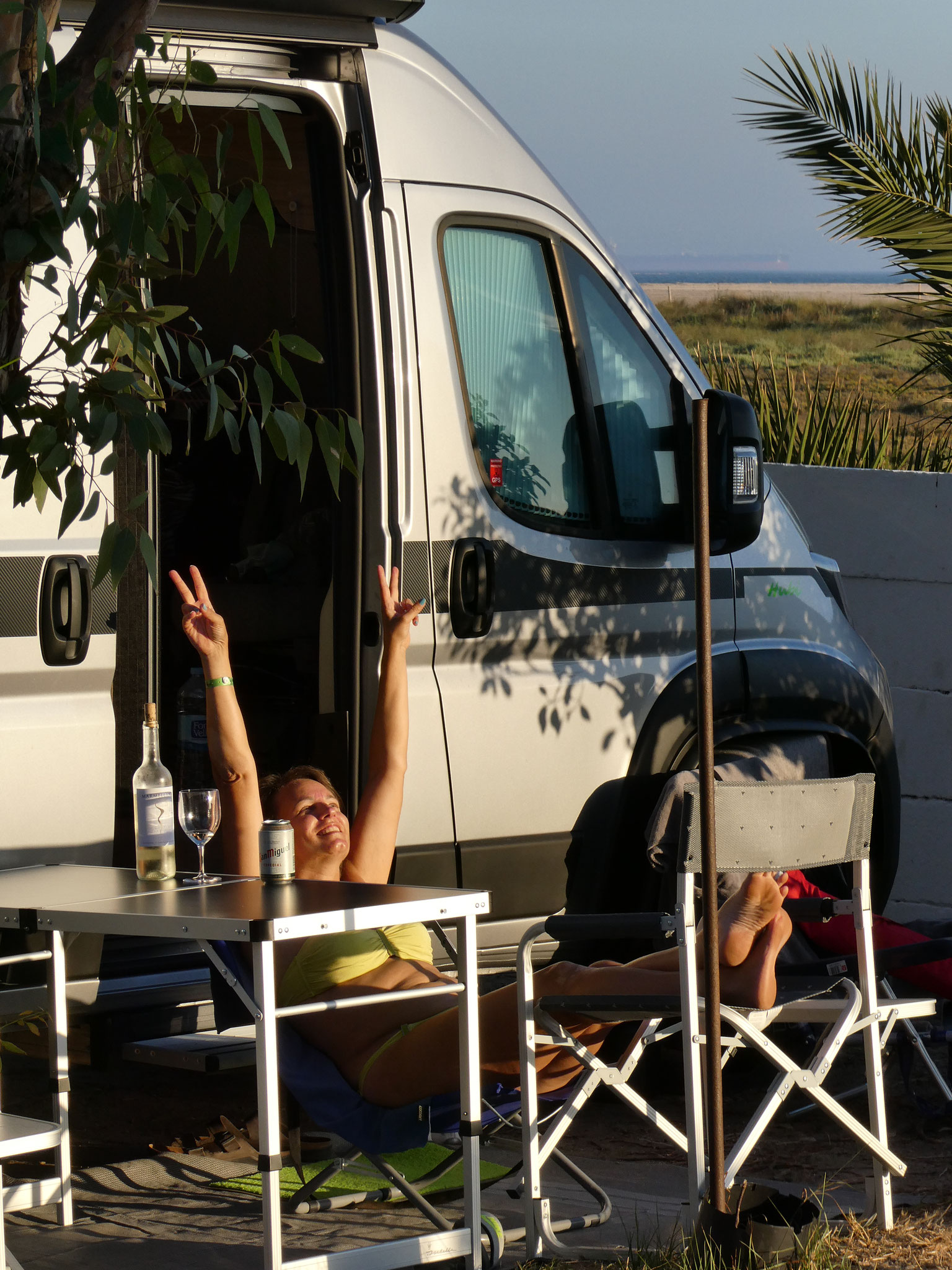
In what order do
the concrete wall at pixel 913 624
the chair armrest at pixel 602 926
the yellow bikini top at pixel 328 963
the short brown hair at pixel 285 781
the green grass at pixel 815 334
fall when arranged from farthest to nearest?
Answer: the green grass at pixel 815 334, the concrete wall at pixel 913 624, the short brown hair at pixel 285 781, the yellow bikini top at pixel 328 963, the chair armrest at pixel 602 926

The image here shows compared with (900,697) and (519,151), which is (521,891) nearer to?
(519,151)

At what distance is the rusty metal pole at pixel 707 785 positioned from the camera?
318 centimetres

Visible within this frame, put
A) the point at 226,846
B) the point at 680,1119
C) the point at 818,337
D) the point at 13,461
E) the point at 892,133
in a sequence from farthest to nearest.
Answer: the point at 818,337
the point at 892,133
the point at 680,1119
the point at 226,846
the point at 13,461

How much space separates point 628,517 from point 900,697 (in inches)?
104

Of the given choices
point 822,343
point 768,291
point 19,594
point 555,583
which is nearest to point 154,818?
point 19,594

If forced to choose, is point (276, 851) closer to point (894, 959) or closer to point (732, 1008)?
point (732, 1008)

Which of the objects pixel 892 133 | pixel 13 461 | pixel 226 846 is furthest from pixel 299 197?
pixel 892 133

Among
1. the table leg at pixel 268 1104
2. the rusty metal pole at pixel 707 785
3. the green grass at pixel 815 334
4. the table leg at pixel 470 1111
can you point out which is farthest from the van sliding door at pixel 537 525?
the green grass at pixel 815 334

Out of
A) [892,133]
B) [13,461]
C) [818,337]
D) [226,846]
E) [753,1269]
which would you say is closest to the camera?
[13,461]

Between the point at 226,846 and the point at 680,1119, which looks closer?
the point at 226,846

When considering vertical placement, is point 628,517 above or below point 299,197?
below

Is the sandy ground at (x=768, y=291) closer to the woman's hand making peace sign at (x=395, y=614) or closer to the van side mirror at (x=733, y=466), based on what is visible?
the van side mirror at (x=733, y=466)

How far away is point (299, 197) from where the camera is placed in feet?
16.1

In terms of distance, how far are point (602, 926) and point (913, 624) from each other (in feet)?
12.3
